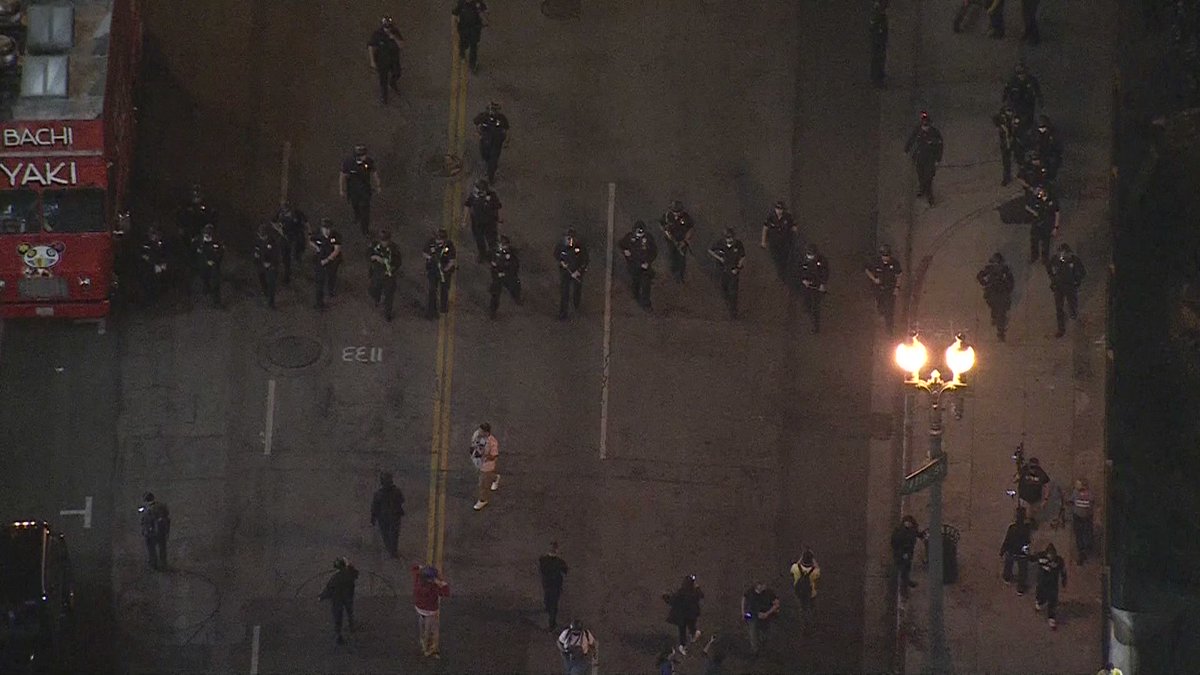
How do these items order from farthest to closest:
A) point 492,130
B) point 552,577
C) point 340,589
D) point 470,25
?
point 470,25, point 492,130, point 552,577, point 340,589

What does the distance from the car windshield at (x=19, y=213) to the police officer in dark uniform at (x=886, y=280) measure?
15745mm

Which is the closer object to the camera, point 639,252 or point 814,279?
point 639,252

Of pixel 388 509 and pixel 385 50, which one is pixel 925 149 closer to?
pixel 385 50

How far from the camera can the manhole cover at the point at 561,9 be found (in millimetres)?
43875

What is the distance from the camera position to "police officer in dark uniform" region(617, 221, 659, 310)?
3934 cm

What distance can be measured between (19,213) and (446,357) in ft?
27.8

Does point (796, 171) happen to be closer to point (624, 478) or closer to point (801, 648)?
point (624, 478)

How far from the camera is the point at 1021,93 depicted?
133ft

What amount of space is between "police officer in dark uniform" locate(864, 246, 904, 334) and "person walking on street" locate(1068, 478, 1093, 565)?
16.9 ft

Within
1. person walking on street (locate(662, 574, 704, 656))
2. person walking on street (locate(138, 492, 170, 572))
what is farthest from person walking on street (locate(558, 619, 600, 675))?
person walking on street (locate(138, 492, 170, 572))

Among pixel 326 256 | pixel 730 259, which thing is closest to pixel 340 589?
pixel 326 256

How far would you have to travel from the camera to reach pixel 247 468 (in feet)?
127

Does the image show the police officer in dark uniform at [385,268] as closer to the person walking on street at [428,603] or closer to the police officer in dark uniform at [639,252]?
the police officer in dark uniform at [639,252]

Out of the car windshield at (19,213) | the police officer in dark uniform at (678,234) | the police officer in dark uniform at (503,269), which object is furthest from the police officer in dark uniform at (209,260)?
the police officer in dark uniform at (678,234)
